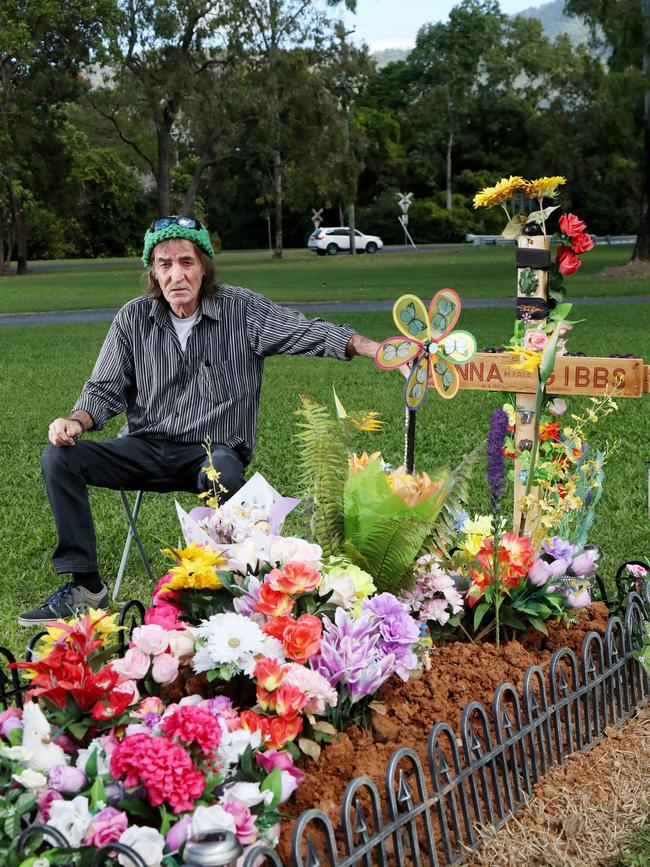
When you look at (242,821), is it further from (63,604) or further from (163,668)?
(63,604)

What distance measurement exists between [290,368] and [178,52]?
27.9 m

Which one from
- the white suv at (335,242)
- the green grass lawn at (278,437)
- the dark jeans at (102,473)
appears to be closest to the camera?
the dark jeans at (102,473)

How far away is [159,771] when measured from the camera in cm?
185

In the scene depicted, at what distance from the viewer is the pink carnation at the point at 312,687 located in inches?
88.7

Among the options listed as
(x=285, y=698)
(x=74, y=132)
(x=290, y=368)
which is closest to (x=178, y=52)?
(x=74, y=132)

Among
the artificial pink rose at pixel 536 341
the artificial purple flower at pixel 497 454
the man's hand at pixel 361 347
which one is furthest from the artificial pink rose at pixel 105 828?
the artificial pink rose at pixel 536 341

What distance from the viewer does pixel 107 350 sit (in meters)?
4.21

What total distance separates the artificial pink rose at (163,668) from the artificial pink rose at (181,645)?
0.05m

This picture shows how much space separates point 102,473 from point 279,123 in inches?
1450

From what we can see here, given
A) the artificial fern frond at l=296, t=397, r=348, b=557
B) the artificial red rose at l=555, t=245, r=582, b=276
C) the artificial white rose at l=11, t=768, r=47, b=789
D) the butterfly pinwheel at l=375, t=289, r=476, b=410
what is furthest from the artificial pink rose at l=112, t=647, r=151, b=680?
the artificial red rose at l=555, t=245, r=582, b=276

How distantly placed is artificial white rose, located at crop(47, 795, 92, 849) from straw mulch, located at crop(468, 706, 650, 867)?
93cm

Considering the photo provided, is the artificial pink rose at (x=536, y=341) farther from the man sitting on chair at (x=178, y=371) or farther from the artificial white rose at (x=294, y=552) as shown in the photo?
the artificial white rose at (x=294, y=552)

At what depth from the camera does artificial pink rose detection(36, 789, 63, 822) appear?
6.19 ft

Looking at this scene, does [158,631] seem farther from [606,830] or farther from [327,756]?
[606,830]
